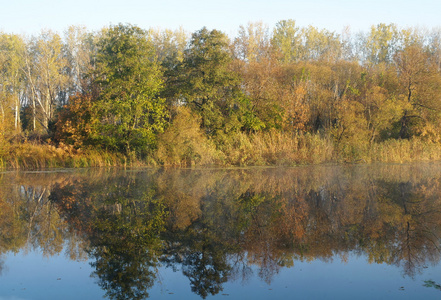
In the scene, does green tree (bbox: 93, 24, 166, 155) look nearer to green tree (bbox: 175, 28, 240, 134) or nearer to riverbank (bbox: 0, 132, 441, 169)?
riverbank (bbox: 0, 132, 441, 169)

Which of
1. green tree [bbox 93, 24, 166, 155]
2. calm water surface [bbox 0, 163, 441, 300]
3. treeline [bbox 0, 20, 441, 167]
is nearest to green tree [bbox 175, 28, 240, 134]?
treeline [bbox 0, 20, 441, 167]

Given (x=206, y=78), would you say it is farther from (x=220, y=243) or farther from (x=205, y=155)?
(x=220, y=243)

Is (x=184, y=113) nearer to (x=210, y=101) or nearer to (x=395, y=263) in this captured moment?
(x=210, y=101)

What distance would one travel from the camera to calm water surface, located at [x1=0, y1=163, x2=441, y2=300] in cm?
574

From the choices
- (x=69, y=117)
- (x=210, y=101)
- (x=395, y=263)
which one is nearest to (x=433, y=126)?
(x=210, y=101)

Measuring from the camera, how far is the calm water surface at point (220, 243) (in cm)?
574

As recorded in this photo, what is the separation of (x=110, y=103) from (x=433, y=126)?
22951 mm

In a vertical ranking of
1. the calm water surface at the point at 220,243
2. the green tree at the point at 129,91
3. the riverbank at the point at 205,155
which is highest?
the green tree at the point at 129,91

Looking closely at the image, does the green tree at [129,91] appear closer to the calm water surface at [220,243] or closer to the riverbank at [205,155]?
the riverbank at [205,155]

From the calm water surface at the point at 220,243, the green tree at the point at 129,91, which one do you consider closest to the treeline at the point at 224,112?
the green tree at the point at 129,91

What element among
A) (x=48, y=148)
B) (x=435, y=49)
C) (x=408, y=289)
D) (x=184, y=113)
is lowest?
(x=408, y=289)

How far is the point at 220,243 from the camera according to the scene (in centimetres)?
770

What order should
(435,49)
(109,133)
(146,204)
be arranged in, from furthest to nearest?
(435,49) < (109,133) < (146,204)

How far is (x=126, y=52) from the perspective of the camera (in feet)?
79.9
